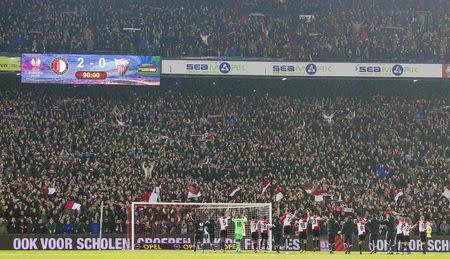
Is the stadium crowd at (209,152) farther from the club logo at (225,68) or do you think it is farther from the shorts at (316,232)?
the shorts at (316,232)

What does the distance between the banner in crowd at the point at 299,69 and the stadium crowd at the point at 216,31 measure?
0.69m

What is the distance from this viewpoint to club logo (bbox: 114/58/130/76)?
59191 millimetres

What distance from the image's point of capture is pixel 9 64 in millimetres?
58281

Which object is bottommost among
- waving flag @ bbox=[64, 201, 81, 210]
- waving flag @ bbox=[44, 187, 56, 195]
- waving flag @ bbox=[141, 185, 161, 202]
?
waving flag @ bbox=[64, 201, 81, 210]

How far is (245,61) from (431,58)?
11.9 m

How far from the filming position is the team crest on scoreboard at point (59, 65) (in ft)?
191

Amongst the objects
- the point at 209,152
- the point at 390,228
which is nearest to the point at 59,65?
the point at 209,152

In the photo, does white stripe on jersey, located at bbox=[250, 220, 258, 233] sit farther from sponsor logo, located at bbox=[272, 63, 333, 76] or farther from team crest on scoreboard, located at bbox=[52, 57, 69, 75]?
team crest on scoreboard, located at bbox=[52, 57, 69, 75]

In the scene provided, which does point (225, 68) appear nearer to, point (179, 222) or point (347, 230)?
point (179, 222)

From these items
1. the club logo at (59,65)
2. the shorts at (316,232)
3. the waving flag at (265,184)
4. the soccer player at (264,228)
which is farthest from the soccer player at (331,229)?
the club logo at (59,65)

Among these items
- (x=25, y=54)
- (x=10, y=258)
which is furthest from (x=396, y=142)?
(x=10, y=258)

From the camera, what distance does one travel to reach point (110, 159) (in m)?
55.0

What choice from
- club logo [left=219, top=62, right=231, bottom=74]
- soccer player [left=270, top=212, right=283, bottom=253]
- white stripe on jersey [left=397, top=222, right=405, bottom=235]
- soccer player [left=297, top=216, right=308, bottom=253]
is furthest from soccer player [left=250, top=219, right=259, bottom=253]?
club logo [left=219, top=62, right=231, bottom=74]

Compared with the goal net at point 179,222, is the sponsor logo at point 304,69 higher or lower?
higher
